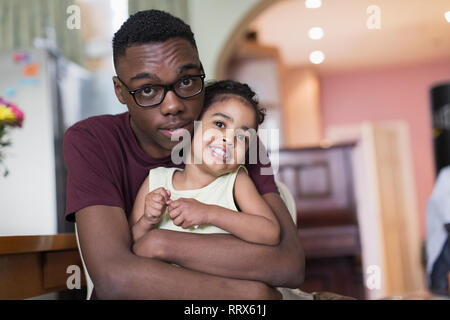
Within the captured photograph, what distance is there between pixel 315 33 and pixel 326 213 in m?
3.33

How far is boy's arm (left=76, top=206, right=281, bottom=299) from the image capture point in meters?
0.89

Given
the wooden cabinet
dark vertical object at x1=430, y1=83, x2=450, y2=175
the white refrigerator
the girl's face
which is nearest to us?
the girl's face

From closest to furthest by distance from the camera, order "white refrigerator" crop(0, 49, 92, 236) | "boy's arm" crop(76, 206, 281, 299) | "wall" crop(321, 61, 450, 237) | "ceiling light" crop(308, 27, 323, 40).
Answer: "boy's arm" crop(76, 206, 281, 299) → "white refrigerator" crop(0, 49, 92, 236) → "ceiling light" crop(308, 27, 323, 40) → "wall" crop(321, 61, 450, 237)

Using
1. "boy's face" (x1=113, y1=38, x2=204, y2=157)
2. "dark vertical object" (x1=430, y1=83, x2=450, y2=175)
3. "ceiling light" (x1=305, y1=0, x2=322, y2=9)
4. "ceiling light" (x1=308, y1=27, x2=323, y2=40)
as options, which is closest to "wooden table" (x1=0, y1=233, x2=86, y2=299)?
"boy's face" (x1=113, y1=38, x2=204, y2=157)

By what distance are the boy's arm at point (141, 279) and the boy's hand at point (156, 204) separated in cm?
7

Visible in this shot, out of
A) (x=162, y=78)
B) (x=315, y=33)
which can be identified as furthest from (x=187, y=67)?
(x=315, y=33)

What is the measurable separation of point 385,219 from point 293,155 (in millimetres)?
3663

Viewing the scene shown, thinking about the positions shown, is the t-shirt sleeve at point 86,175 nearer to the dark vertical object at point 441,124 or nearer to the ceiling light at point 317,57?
the dark vertical object at point 441,124

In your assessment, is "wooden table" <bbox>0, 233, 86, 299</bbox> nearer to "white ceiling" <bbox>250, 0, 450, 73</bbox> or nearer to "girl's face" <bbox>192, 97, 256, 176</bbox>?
"girl's face" <bbox>192, 97, 256, 176</bbox>

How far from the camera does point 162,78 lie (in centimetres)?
107

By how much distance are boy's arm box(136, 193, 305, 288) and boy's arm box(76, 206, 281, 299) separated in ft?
0.12

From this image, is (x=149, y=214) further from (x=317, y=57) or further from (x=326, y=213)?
(x=317, y=57)

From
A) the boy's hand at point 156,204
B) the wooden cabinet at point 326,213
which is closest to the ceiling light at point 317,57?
the wooden cabinet at point 326,213

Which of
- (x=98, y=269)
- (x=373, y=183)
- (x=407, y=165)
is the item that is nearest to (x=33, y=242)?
(x=98, y=269)
